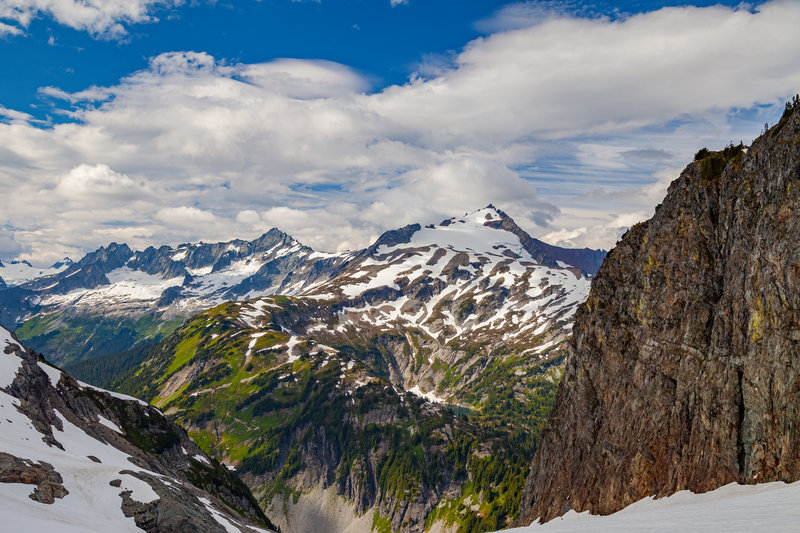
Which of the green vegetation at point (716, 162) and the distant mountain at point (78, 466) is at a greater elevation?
the green vegetation at point (716, 162)

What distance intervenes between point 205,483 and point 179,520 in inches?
3602

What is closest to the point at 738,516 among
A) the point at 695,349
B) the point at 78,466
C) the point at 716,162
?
the point at 695,349

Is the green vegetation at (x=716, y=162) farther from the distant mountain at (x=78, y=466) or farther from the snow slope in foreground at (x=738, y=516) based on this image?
the distant mountain at (x=78, y=466)

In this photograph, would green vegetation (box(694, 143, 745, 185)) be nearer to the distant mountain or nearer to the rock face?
the rock face

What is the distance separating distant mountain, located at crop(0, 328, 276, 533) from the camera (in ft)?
139

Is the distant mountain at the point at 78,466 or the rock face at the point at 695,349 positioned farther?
the rock face at the point at 695,349

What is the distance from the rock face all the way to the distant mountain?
57398 millimetres

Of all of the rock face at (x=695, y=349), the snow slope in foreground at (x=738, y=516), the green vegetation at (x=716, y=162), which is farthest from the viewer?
the green vegetation at (x=716, y=162)

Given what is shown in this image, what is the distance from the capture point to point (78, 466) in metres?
54.4

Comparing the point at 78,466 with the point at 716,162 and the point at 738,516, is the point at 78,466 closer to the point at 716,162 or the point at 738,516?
the point at 738,516

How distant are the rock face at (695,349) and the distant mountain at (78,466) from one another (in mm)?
57398

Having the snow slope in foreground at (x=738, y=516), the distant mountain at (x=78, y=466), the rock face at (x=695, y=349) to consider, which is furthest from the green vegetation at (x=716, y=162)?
the distant mountain at (x=78, y=466)

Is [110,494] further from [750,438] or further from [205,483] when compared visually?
[205,483]

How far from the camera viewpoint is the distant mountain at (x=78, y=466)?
139ft
